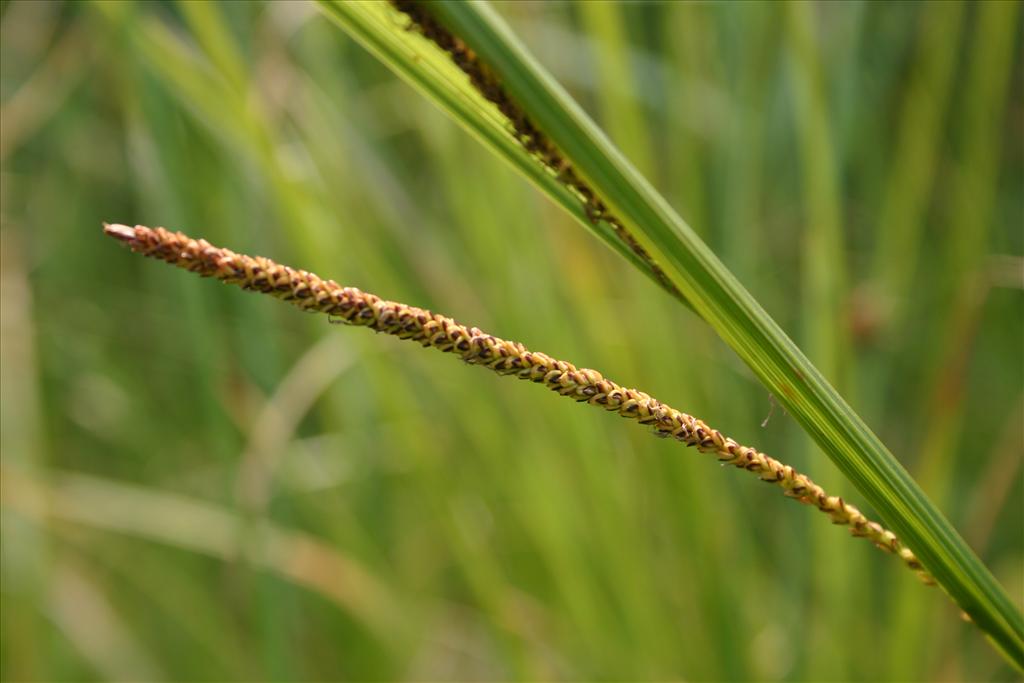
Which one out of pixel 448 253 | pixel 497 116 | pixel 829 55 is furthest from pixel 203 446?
pixel 497 116

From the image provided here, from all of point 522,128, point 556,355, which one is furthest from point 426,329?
point 556,355

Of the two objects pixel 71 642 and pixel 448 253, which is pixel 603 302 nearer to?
pixel 448 253

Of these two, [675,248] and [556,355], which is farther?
[556,355]

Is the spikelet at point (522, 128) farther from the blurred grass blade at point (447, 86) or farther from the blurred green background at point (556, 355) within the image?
the blurred green background at point (556, 355)

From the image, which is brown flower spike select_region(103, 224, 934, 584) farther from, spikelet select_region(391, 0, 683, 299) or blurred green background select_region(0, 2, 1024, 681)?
blurred green background select_region(0, 2, 1024, 681)

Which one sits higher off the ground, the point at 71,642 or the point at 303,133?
the point at 303,133

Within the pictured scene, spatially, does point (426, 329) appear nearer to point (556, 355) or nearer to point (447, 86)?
point (447, 86)

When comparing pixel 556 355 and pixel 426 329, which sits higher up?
pixel 556 355
